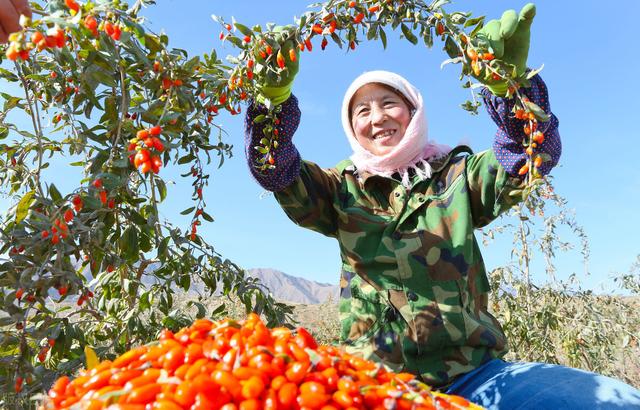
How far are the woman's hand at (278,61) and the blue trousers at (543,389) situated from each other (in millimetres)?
1285

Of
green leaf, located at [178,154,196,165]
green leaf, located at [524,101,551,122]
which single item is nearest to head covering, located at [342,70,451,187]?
green leaf, located at [524,101,551,122]

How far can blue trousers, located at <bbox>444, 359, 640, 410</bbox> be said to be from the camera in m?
1.52

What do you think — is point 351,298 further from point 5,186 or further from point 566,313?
point 566,313

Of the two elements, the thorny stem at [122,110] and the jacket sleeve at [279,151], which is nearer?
the thorny stem at [122,110]

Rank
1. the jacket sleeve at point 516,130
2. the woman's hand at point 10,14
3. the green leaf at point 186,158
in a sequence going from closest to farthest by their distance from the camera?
the woman's hand at point 10,14 → the jacket sleeve at point 516,130 → the green leaf at point 186,158

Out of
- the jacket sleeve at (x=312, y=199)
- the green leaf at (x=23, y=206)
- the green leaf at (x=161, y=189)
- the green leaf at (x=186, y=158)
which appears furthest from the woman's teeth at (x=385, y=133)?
the green leaf at (x=23, y=206)

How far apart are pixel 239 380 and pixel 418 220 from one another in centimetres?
139

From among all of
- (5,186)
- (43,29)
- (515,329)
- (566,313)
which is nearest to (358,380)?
(43,29)

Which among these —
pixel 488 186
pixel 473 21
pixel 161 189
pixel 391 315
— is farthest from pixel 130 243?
pixel 473 21

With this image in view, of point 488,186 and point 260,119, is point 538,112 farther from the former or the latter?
point 260,119

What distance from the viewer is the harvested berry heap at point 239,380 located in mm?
789

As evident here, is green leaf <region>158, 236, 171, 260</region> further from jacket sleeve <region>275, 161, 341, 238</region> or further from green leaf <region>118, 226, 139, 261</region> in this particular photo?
jacket sleeve <region>275, 161, 341, 238</region>

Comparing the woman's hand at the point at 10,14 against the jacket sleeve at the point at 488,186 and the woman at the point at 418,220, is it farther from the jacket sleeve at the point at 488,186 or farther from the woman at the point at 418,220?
the jacket sleeve at the point at 488,186

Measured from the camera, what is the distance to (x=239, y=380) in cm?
81
